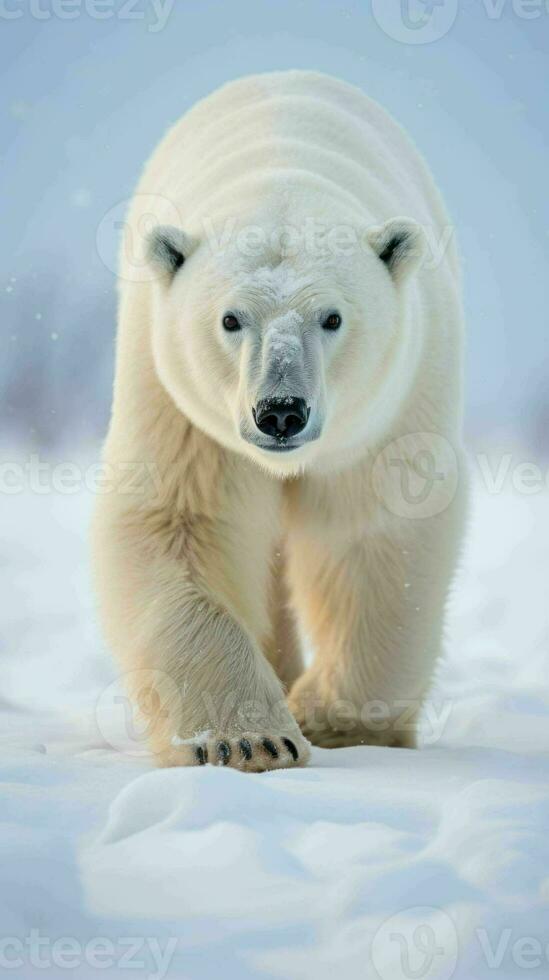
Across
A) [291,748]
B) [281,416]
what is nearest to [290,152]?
[281,416]

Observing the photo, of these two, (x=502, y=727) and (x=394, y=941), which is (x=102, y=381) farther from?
(x=394, y=941)

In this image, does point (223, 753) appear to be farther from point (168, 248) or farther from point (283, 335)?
point (168, 248)

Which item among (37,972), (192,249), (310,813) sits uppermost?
(192,249)

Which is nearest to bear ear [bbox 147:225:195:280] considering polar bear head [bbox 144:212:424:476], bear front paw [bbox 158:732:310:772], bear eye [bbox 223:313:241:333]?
polar bear head [bbox 144:212:424:476]

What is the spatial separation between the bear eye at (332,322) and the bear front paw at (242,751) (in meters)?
1.17

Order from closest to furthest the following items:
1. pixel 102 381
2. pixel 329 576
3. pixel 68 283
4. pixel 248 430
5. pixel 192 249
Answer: pixel 248 430 < pixel 192 249 < pixel 329 576 < pixel 102 381 < pixel 68 283

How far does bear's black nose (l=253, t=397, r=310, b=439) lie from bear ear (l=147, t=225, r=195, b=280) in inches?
30.1

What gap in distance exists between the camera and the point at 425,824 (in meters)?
2.77

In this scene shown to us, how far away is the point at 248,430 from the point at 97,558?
3.01 ft

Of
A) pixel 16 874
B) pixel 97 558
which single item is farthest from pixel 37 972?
pixel 97 558

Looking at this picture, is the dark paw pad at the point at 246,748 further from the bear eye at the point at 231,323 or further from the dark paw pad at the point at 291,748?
the bear eye at the point at 231,323

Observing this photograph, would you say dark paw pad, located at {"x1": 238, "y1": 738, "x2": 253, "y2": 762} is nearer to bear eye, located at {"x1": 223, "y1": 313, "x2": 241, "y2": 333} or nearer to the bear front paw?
the bear front paw

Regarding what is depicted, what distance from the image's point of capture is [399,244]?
387 centimetres

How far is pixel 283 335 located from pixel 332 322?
0.72 ft
